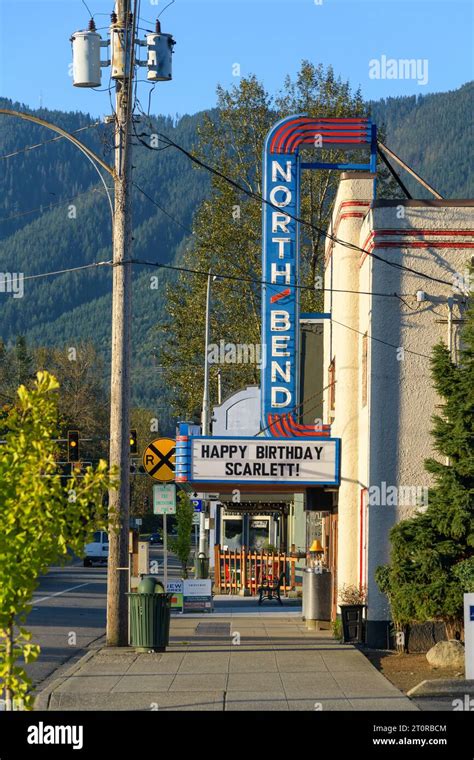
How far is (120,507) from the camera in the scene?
67.9ft

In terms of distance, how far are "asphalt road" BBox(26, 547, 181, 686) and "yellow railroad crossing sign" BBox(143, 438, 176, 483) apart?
2.46 m

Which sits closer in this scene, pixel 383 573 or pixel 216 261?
pixel 383 573

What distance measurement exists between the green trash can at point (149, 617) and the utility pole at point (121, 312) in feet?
1.61

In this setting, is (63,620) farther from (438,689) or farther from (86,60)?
(438,689)

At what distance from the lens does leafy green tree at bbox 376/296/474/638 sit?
1930 centimetres

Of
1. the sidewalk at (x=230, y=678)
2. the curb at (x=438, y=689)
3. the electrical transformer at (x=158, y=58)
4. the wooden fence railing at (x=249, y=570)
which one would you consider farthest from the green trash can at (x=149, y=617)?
the wooden fence railing at (x=249, y=570)

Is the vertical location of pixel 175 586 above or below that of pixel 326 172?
below

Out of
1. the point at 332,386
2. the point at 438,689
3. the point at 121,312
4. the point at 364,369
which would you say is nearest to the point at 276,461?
the point at 364,369

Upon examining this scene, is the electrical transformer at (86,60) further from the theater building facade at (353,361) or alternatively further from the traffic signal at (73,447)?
the traffic signal at (73,447)

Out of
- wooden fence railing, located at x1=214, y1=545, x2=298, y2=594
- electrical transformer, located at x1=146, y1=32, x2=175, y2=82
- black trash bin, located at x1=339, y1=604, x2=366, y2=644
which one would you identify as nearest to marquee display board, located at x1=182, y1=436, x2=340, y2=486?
black trash bin, located at x1=339, y1=604, x2=366, y2=644

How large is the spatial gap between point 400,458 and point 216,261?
27.6 meters

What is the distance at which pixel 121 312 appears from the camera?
2142 centimetres

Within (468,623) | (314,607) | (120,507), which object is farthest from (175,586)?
(468,623)

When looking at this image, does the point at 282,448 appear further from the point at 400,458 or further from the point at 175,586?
the point at 175,586
